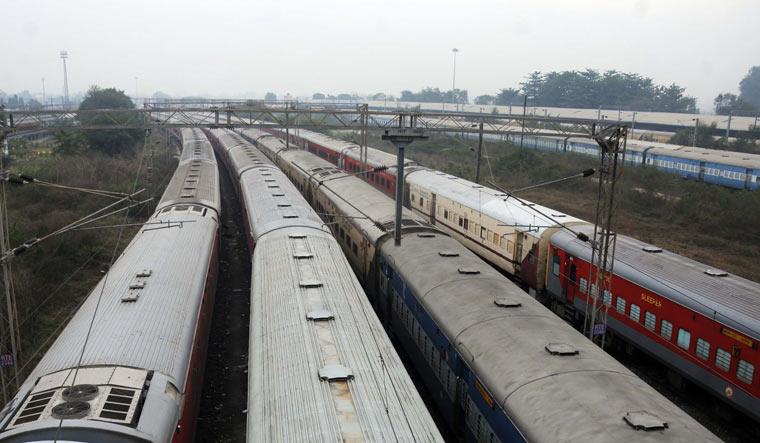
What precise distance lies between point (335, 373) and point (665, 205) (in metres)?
40.6

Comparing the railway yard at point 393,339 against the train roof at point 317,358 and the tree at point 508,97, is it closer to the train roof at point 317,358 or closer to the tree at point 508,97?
the train roof at point 317,358

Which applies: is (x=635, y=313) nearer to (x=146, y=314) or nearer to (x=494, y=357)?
(x=494, y=357)

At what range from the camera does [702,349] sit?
1400 cm

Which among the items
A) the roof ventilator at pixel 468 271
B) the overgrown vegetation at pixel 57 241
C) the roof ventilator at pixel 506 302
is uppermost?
the roof ventilator at pixel 468 271

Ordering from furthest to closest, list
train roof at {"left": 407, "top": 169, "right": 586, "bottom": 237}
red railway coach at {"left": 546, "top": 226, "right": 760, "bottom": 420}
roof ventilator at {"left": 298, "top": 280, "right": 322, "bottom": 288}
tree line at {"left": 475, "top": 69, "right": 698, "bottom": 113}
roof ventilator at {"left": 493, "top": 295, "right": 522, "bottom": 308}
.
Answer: tree line at {"left": 475, "top": 69, "right": 698, "bottom": 113}
train roof at {"left": 407, "top": 169, "right": 586, "bottom": 237}
roof ventilator at {"left": 298, "top": 280, "right": 322, "bottom": 288}
red railway coach at {"left": 546, "top": 226, "right": 760, "bottom": 420}
roof ventilator at {"left": 493, "top": 295, "right": 522, "bottom": 308}

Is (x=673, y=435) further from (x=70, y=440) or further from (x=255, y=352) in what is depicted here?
(x=70, y=440)

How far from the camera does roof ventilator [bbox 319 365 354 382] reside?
9.13 meters

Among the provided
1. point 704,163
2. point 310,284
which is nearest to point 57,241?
point 310,284

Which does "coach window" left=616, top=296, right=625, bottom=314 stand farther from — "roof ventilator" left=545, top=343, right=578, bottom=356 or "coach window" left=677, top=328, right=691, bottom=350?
"roof ventilator" left=545, top=343, right=578, bottom=356

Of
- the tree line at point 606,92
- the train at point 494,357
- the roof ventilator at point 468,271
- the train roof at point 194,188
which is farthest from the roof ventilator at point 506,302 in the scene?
the tree line at point 606,92

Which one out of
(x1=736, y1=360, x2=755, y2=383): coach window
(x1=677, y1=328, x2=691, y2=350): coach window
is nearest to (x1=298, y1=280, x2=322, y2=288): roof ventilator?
(x1=677, y1=328, x2=691, y2=350): coach window

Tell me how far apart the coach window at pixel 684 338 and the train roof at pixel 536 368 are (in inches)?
195

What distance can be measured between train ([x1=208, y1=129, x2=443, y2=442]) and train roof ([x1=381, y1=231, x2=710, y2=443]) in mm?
1768

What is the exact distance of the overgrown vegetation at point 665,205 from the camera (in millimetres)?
32375
